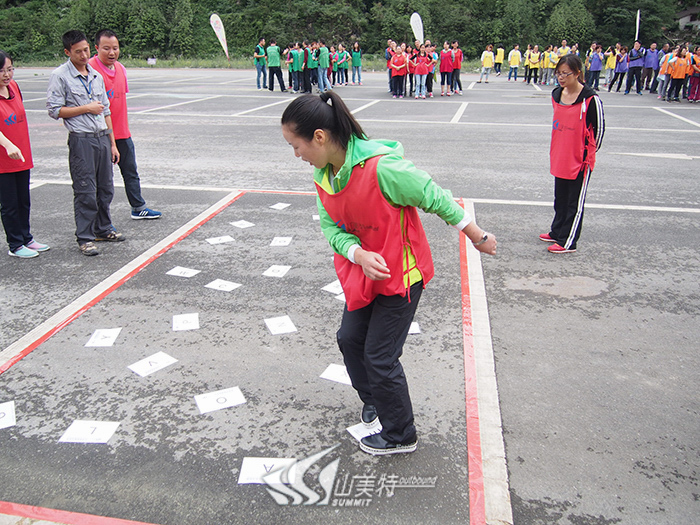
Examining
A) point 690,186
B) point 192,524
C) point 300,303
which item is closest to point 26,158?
point 300,303

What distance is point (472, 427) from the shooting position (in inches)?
120

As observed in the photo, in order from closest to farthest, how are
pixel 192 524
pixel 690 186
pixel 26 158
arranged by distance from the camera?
pixel 192 524, pixel 26 158, pixel 690 186

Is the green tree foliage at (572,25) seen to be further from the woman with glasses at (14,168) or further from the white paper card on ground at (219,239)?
the woman with glasses at (14,168)

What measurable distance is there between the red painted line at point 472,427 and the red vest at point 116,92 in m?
4.18

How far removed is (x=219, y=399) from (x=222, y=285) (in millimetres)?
1718

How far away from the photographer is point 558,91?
17.8 ft

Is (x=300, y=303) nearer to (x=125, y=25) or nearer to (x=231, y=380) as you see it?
(x=231, y=380)

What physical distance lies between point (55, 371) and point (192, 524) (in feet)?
5.72

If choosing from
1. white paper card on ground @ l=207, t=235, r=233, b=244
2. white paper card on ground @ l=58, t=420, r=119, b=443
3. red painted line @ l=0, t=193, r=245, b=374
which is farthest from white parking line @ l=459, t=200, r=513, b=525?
red painted line @ l=0, t=193, r=245, b=374

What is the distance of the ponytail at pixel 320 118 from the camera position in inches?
91.8

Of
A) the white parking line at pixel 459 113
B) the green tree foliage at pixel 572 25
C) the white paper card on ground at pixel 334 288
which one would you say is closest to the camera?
the white paper card on ground at pixel 334 288

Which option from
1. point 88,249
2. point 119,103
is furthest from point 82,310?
point 119,103

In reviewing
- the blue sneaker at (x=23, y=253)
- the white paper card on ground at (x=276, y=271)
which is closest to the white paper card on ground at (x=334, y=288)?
the white paper card on ground at (x=276, y=271)

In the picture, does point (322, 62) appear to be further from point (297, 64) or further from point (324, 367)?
point (324, 367)
